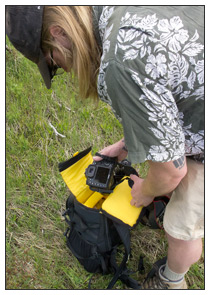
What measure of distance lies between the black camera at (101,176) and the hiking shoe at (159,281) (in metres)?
0.53

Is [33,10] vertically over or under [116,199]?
over

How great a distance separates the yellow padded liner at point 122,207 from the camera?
147 centimetres

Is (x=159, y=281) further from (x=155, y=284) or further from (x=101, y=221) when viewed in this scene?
(x=101, y=221)

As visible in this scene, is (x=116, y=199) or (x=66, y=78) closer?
(x=116, y=199)

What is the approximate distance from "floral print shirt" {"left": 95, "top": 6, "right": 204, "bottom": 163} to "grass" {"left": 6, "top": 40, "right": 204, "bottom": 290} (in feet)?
1.78

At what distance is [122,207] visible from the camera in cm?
151

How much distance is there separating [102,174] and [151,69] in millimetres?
795

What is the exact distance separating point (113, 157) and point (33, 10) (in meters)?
0.98

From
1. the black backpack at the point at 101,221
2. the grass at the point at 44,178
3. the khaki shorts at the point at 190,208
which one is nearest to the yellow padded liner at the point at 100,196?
the black backpack at the point at 101,221

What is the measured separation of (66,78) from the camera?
8.84 feet

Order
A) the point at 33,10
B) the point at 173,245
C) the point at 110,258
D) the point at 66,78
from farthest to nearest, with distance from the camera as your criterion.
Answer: the point at 66,78 → the point at 110,258 → the point at 173,245 → the point at 33,10

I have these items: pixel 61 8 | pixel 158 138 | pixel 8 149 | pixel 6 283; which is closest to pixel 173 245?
pixel 158 138

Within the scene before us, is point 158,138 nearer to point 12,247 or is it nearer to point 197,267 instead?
point 197,267

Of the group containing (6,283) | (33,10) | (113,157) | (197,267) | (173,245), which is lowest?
(6,283)
